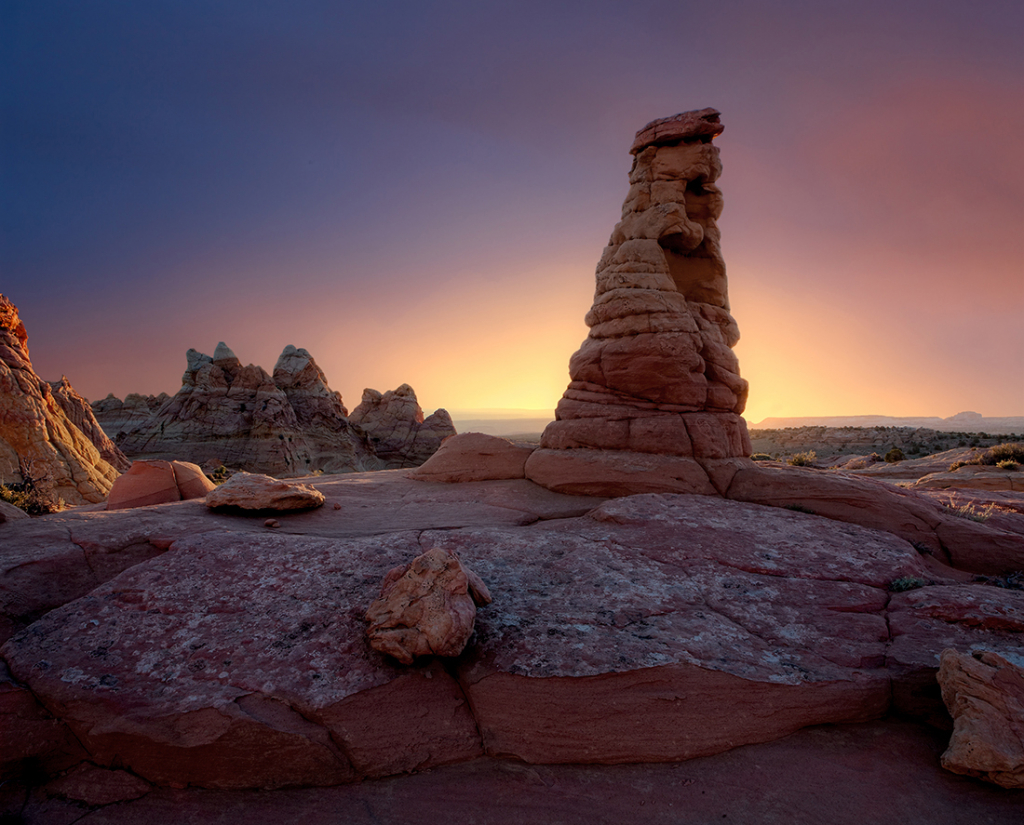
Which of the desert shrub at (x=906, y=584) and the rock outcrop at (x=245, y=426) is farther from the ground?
the rock outcrop at (x=245, y=426)

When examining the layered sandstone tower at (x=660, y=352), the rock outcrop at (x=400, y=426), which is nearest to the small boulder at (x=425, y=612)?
the layered sandstone tower at (x=660, y=352)

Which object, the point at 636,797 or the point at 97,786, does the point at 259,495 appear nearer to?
the point at 97,786

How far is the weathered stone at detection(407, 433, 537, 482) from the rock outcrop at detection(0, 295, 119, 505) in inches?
774

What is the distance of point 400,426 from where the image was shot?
49.8 m

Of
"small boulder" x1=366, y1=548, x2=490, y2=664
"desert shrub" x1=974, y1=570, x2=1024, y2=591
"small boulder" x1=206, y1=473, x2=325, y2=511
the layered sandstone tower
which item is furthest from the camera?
the layered sandstone tower

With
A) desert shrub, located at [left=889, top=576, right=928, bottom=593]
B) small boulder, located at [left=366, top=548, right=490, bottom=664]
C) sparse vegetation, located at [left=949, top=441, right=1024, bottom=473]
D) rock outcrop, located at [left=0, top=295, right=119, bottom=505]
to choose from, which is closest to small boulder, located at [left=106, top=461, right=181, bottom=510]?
small boulder, located at [left=366, top=548, right=490, bottom=664]

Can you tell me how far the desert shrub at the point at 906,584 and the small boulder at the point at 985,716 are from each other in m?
1.73

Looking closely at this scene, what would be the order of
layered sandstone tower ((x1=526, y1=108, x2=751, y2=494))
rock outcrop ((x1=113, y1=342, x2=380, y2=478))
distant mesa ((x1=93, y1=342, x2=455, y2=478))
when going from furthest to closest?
distant mesa ((x1=93, y1=342, x2=455, y2=478)) → rock outcrop ((x1=113, y1=342, x2=380, y2=478)) → layered sandstone tower ((x1=526, y1=108, x2=751, y2=494))

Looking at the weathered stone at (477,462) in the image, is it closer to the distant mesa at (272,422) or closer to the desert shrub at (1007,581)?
the desert shrub at (1007,581)

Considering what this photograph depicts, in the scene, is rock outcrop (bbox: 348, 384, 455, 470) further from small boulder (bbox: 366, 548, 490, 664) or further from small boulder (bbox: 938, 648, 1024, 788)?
small boulder (bbox: 938, 648, 1024, 788)

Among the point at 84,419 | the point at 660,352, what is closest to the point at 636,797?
the point at 660,352

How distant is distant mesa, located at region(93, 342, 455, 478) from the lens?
3956 cm

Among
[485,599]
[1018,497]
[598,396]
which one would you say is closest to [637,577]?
[485,599]

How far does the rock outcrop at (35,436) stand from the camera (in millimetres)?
21141
